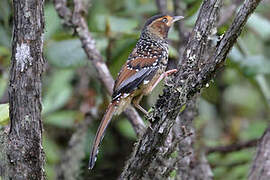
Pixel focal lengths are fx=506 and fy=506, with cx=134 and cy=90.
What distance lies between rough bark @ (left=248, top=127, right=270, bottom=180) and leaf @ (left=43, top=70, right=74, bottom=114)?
227cm

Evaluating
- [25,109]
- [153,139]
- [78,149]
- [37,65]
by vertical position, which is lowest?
[78,149]

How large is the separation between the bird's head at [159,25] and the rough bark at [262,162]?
3.72ft

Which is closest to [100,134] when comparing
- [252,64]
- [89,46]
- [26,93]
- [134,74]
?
[134,74]

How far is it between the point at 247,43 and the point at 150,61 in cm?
230

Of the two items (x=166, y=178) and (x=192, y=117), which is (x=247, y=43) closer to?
(x=192, y=117)

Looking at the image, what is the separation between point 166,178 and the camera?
2.97m

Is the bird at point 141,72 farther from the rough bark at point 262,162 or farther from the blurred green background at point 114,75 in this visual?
the rough bark at point 262,162

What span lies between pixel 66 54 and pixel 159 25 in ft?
2.75

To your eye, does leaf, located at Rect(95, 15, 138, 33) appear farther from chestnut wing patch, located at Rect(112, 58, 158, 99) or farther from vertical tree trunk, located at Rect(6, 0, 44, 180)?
vertical tree trunk, located at Rect(6, 0, 44, 180)

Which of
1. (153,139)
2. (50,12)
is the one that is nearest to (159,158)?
(153,139)

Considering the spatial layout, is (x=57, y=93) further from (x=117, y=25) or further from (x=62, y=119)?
(x=117, y=25)

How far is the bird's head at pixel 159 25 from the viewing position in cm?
399

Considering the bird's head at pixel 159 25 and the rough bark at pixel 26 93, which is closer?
the rough bark at pixel 26 93

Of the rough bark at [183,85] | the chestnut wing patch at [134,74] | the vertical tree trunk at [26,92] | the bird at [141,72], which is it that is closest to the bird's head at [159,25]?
the bird at [141,72]
